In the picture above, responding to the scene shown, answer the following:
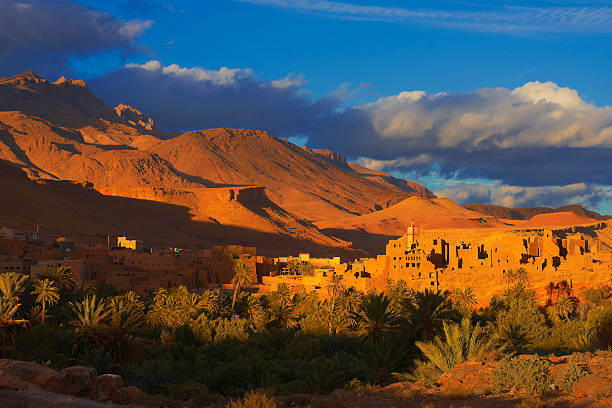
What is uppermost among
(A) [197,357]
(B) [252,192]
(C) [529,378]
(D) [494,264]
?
(B) [252,192]

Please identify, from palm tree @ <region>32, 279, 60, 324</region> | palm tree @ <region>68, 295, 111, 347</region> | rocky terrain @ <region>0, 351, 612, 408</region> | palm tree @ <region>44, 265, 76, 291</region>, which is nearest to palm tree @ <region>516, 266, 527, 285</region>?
rocky terrain @ <region>0, 351, 612, 408</region>

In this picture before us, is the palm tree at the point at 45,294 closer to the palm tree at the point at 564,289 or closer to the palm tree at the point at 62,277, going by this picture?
the palm tree at the point at 62,277

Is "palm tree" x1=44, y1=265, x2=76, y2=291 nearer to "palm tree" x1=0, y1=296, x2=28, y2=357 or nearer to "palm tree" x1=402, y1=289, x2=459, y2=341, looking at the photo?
"palm tree" x1=0, y1=296, x2=28, y2=357

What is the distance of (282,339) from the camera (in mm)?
35250

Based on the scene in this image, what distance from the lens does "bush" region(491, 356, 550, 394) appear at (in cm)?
1444

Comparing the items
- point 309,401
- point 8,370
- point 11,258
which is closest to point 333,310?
point 309,401

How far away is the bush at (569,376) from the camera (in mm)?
14344

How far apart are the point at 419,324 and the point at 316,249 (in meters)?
95.7

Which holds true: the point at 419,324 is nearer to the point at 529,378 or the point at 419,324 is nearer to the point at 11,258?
the point at 529,378

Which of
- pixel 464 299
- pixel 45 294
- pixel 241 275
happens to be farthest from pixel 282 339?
pixel 241 275

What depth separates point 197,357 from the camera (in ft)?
100

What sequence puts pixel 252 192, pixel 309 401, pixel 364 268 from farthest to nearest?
pixel 252 192
pixel 364 268
pixel 309 401

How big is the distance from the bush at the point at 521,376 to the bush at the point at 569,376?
28 centimetres

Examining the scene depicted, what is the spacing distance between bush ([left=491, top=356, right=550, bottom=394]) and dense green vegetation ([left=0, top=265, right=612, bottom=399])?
0.15ft
